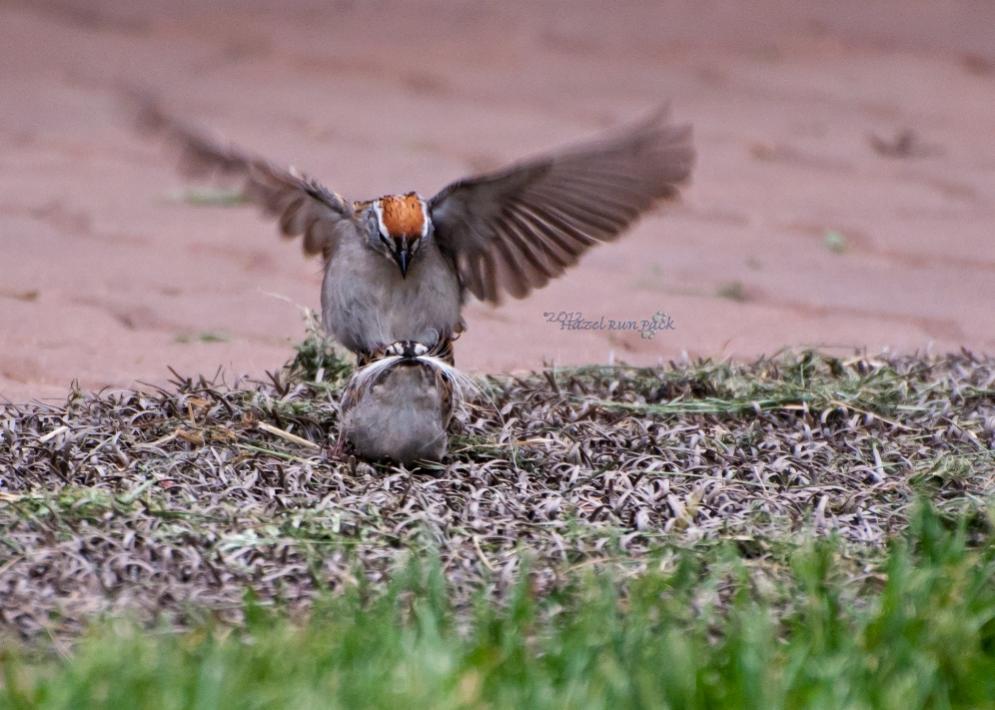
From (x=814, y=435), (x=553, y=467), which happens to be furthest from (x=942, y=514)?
(x=553, y=467)

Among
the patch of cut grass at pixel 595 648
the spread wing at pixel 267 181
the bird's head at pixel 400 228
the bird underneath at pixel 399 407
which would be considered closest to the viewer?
the patch of cut grass at pixel 595 648

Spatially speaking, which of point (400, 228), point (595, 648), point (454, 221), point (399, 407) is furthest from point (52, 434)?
point (595, 648)

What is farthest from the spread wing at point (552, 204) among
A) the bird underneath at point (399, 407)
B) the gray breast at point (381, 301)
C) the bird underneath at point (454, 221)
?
the bird underneath at point (399, 407)

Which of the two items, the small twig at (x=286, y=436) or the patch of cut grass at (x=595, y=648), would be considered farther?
the small twig at (x=286, y=436)

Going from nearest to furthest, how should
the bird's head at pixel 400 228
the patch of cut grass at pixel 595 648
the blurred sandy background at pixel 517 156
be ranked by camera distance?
the patch of cut grass at pixel 595 648 < the bird's head at pixel 400 228 < the blurred sandy background at pixel 517 156

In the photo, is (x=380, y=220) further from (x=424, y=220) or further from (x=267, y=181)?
(x=267, y=181)

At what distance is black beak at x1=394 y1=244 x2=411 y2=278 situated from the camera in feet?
10.2

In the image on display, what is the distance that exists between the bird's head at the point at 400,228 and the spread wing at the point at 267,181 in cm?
20

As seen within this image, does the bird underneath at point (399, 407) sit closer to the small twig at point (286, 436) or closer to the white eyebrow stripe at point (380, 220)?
the small twig at point (286, 436)

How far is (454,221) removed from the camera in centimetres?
330

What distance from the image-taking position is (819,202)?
18.0ft

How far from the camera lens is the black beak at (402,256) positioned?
310cm

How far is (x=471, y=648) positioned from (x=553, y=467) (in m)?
0.83

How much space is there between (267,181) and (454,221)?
418 millimetres
